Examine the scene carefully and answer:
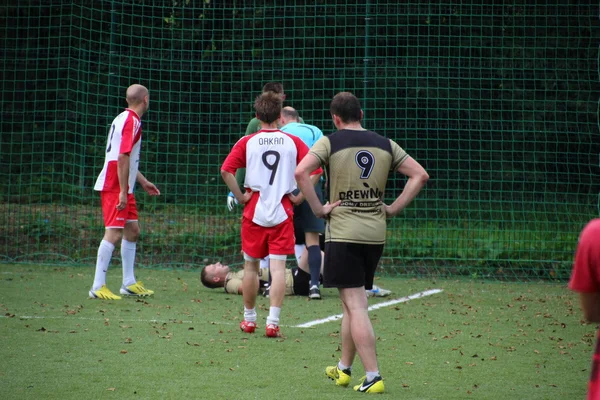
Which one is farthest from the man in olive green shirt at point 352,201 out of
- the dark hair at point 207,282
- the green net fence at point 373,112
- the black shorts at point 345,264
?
the green net fence at point 373,112

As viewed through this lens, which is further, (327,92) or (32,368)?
(327,92)

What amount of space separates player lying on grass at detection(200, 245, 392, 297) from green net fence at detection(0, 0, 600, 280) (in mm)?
2855

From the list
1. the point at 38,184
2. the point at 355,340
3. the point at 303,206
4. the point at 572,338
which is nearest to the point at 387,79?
the point at 303,206

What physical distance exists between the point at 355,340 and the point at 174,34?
919cm

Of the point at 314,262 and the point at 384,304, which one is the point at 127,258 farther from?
the point at 384,304

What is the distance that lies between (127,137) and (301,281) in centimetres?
230

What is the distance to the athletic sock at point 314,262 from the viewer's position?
873cm

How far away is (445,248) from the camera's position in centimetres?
1185

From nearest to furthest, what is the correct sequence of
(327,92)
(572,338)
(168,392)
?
(168,392)
(572,338)
(327,92)

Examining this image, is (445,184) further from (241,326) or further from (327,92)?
(241,326)

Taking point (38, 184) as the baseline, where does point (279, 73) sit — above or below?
above

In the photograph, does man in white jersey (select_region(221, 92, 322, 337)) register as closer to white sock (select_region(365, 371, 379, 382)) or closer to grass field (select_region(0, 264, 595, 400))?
grass field (select_region(0, 264, 595, 400))

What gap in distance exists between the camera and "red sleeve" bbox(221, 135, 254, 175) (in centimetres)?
653

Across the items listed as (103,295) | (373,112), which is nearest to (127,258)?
(103,295)
